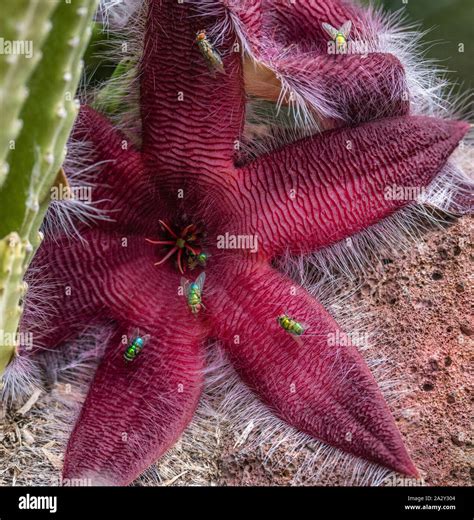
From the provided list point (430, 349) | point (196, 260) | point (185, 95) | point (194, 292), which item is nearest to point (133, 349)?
point (194, 292)

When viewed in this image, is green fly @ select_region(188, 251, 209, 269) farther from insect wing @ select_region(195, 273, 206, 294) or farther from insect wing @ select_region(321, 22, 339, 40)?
insect wing @ select_region(321, 22, 339, 40)

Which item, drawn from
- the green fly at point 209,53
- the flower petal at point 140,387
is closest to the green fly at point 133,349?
the flower petal at point 140,387

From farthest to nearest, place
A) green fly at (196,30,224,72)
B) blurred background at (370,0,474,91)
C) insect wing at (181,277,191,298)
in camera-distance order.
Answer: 1. blurred background at (370,0,474,91)
2. insect wing at (181,277,191,298)
3. green fly at (196,30,224,72)

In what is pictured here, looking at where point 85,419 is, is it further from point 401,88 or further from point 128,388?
point 401,88

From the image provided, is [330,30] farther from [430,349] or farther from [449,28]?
[430,349]

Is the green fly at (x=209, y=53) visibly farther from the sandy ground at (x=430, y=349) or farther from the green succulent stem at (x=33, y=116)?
the sandy ground at (x=430, y=349)

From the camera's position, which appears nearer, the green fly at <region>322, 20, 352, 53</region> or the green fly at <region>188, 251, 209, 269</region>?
the green fly at <region>322, 20, 352, 53</region>

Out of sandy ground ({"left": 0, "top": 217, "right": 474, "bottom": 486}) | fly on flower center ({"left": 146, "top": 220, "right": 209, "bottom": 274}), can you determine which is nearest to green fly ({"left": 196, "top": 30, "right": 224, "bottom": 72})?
fly on flower center ({"left": 146, "top": 220, "right": 209, "bottom": 274})
